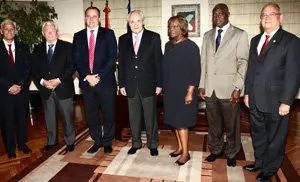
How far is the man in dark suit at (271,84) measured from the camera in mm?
2332

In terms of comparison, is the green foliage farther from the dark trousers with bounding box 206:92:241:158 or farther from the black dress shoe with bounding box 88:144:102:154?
the dark trousers with bounding box 206:92:241:158

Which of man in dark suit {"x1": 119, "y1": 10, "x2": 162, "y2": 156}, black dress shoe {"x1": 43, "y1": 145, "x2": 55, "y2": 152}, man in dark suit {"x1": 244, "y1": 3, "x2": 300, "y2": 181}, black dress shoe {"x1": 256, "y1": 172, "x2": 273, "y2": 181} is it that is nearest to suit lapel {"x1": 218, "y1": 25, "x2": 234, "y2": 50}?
man in dark suit {"x1": 244, "y1": 3, "x2": 300, "y2": 181}

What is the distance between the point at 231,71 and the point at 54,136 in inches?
97.2

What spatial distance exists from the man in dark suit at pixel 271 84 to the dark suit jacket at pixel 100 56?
1.57 metres

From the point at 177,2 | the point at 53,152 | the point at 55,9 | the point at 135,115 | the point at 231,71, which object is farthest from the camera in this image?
the point at 55,9

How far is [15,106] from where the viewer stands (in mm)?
3352

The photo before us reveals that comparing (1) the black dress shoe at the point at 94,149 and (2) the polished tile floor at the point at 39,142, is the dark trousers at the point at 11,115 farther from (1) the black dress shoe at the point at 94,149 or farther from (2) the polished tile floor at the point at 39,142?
(1) the black dress shoe at the point at 94,149

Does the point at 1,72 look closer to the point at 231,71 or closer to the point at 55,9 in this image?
the point at 231,71

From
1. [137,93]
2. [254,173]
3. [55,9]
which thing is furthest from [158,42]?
[55,9]

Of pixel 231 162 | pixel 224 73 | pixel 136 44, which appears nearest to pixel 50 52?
pixel 136 44

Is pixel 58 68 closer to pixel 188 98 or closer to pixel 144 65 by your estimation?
pixel 144 65

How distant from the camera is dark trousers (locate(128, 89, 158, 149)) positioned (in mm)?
3148

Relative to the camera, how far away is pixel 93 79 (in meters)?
3.09

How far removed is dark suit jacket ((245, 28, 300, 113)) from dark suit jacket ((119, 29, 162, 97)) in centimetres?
108
